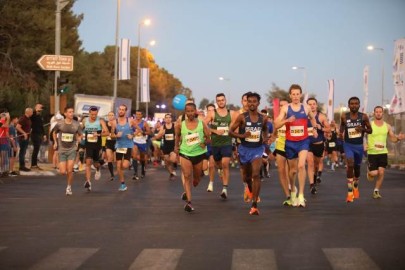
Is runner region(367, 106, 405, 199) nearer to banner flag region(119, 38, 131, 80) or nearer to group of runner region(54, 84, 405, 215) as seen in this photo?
group of runner region(54, 84, 405, 215)

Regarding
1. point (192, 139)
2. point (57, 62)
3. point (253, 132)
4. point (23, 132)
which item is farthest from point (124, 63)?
point (253, 132)

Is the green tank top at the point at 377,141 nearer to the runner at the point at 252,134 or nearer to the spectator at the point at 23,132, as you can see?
the runner at the point at 252,134

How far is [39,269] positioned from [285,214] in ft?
18.7

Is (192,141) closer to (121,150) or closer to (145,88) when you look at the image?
(121,150)

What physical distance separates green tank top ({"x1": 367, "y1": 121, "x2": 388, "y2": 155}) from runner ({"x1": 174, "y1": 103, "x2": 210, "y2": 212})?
14.0 ft

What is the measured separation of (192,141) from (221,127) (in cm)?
265

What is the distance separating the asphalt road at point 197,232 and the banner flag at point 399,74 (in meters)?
16.7

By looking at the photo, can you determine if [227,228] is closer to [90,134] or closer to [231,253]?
[231,253]

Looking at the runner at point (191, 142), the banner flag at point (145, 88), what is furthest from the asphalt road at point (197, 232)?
the banner flag at point (145, 88)

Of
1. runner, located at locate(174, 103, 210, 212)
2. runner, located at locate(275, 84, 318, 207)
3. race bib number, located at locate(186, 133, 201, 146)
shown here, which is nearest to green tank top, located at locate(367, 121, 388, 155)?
runner, located at locate(275, 84, 318, 207)

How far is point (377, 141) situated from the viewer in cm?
1652

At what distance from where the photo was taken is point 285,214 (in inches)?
502

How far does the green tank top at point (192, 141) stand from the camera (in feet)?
45.4

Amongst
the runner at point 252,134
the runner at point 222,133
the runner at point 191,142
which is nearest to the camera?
the runner at point 252,134
